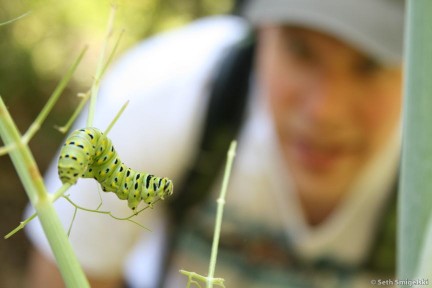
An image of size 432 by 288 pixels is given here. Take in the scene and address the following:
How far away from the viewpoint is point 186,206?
3.41 ft

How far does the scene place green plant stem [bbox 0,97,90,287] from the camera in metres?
0.15

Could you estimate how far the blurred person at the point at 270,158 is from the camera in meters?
0.97

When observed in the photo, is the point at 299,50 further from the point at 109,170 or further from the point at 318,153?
the point at 109,170

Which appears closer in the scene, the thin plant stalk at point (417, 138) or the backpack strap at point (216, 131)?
the thin plant stalk at point (417, 138)

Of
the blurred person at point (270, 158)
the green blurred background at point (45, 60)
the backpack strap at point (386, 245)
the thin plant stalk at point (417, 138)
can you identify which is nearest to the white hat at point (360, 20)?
the blurred person at point (270, 158)

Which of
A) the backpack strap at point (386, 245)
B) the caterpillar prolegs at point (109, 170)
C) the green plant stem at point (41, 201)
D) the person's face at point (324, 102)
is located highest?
the person's face at point (324, 102)

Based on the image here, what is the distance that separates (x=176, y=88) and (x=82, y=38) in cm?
171

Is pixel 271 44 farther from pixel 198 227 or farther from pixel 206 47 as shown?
pixel 198 227

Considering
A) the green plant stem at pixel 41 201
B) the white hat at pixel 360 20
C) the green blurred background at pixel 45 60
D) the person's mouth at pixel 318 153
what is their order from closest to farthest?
1. the green plant stem at pixel 41 201
2. the white hat at pixel 360 20
3. the person's mouth at pixel 318 153
4. the green blurred background at pixel 45 60

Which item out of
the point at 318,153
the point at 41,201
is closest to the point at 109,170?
the point at 41,201

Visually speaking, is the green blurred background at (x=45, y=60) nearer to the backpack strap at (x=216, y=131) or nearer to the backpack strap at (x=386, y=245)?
the backpack strap at (x=216, y=131)

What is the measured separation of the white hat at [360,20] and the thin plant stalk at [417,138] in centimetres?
69

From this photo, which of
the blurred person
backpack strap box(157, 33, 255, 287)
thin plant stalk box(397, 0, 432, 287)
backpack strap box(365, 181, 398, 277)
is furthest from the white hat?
thin plant stalk box(397, 0, 432, 287)

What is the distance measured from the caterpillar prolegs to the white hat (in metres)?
0.71
